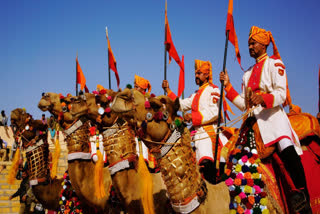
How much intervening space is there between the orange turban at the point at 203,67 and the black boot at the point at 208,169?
5.13 feet

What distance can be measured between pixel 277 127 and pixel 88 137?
3623mm

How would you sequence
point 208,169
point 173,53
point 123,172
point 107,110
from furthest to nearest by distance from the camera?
point 173,53
point 107,110
point 123,172
point 208,169

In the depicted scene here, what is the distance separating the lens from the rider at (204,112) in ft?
18.4

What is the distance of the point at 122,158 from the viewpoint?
18.7 ft

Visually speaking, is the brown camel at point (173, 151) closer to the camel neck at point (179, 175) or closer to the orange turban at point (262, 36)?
the camel neck at point (179, 175)

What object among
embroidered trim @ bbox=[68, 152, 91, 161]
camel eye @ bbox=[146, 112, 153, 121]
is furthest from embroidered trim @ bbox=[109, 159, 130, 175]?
camel eye @ bbox=[146, 112, 153, 121]

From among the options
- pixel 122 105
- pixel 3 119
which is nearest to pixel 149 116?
pixel 122 105

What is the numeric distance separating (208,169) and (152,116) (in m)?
1.97

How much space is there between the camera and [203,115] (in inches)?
232

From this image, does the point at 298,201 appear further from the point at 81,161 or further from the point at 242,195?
the point at 81,161

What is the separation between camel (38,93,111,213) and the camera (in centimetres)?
645

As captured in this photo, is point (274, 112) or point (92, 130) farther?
point (92, 130)

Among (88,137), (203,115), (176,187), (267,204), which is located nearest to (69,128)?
(88,137)

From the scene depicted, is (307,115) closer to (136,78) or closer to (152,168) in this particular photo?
(152,168)
